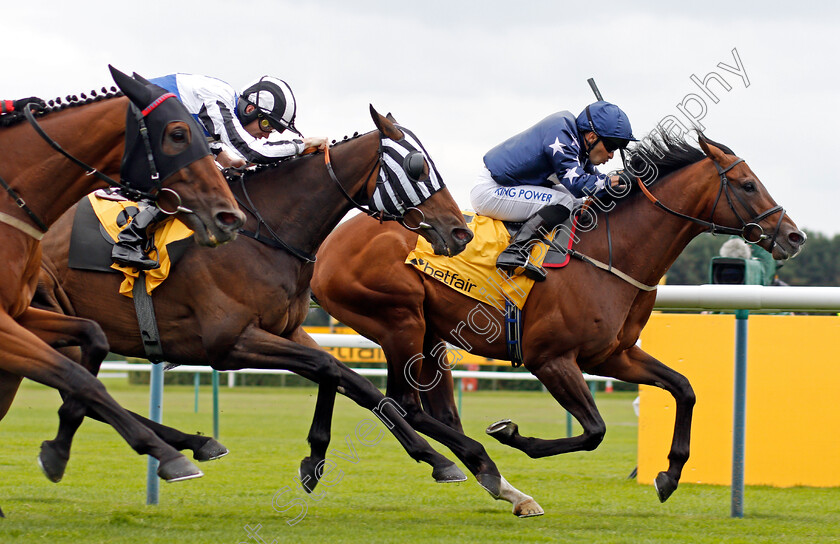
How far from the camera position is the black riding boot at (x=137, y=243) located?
504 centimetres

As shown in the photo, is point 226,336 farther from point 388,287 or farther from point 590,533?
point 590,533

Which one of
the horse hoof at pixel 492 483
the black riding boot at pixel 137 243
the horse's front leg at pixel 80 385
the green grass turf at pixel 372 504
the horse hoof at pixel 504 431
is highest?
the black riding boot at pixel 137 243

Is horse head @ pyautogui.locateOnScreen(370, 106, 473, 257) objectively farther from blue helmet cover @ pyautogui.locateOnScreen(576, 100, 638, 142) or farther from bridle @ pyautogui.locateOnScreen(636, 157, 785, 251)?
bridle @ pyautogui.locateOnScreen(636, 157, 785, 251)

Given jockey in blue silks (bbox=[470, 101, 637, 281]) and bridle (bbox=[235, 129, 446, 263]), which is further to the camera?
jockey in blue silks (bbox=[470, 101, 637, 281])

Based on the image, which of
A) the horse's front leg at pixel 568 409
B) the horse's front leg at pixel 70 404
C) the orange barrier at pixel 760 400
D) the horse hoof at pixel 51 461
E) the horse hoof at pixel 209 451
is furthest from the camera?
the orange barrier at pixel 760 400

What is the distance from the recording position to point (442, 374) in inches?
254

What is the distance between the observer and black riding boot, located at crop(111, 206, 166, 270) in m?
5.04

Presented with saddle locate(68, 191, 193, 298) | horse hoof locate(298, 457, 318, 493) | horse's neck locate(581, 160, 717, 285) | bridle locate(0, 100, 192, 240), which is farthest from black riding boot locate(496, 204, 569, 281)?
bridle locate(0, 100, 192, 240)

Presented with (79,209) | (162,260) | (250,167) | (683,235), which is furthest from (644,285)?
(79,209)

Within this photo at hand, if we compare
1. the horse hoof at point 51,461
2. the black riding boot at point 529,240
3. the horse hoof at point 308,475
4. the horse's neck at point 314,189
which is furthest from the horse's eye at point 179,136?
the black riding boot at point 529,240

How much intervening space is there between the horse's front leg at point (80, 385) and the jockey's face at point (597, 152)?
3215 mm

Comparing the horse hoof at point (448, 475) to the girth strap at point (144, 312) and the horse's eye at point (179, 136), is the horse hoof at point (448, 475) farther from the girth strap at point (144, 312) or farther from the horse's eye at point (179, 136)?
the horse's eye at point (179, 136)

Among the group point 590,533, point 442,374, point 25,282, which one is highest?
point 25,282

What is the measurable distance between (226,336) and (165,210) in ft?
2.78
